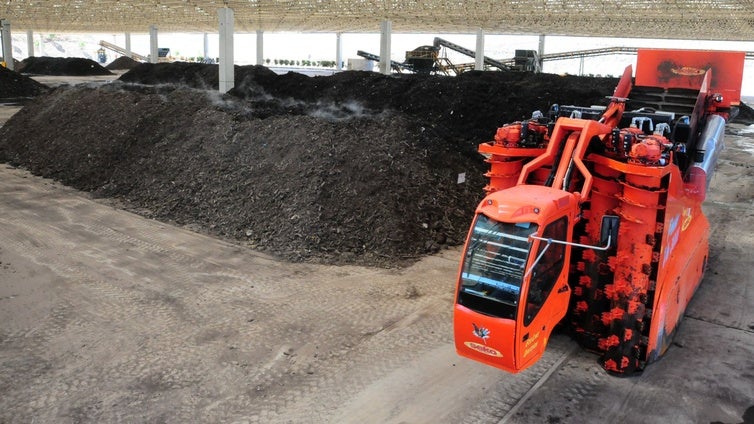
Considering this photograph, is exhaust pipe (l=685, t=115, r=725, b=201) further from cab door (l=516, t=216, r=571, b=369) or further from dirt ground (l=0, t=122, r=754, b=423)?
cab door (l=516, t=216, r=571, b=369)

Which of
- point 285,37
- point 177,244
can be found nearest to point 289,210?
point 177,244

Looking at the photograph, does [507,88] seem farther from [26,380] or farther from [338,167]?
[26,380]

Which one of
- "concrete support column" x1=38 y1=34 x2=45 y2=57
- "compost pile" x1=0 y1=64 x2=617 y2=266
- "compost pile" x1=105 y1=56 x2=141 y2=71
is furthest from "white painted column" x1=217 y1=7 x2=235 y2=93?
"concrete support column" x1=38 y1=34 x2=45 y2=57

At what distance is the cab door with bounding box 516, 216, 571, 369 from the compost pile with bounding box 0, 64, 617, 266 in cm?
433

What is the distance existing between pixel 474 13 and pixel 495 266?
2773 centimetres

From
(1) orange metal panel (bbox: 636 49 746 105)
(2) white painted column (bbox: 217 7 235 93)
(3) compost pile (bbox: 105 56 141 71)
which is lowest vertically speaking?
(1) orange metal panel (bbox: 636 49 746 105)

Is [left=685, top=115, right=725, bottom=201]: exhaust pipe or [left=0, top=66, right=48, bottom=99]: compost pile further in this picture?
[left=0, top=66, right=48, bottom=99]: compost pile

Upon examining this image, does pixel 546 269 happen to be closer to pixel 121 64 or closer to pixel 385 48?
pixel 385 48

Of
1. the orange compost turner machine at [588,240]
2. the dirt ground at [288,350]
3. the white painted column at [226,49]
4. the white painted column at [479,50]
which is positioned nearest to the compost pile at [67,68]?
the white painted column at [479,50]

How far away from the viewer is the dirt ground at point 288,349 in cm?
536

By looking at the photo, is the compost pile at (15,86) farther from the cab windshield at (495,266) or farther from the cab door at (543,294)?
the cab door at (543,294)

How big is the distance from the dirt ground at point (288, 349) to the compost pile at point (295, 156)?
2.75 ft

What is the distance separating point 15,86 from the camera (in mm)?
33812

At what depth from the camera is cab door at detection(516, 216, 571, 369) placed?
14.9 ft
